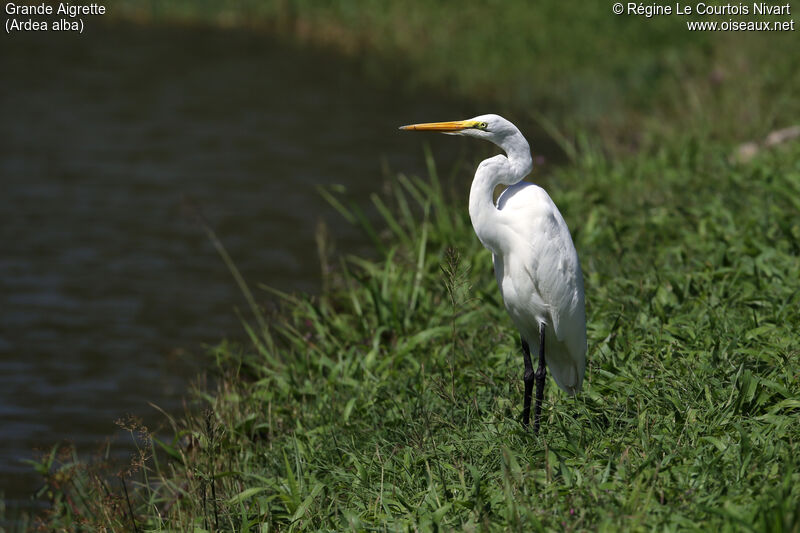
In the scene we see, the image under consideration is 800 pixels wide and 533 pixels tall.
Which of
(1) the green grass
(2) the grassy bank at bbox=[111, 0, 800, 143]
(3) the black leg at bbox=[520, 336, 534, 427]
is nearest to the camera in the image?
(1) the green grass

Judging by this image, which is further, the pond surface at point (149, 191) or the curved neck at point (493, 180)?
the pond surface at point (149, 191)

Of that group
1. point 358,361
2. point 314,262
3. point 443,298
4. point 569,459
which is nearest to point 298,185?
point 314,262

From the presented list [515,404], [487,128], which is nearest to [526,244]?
[487,128]

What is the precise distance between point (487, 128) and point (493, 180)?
0.20 m

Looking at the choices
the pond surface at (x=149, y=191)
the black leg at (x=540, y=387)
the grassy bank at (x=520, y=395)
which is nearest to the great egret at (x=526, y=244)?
the black leg at (x=540, y=387)

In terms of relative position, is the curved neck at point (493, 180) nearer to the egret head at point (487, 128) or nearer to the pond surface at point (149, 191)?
the egret head at point (487, 128)

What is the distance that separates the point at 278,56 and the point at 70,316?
26.2 feet

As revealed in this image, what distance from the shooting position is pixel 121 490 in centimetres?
423

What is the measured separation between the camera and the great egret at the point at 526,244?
3.62m

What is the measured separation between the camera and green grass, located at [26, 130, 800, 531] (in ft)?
9.79

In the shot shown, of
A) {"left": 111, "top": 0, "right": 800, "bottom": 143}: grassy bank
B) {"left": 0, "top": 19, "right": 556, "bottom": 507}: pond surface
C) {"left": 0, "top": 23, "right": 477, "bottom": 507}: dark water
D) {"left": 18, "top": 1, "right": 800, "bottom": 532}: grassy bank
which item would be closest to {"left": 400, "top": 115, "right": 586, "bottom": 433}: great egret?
{"left": 18, "top": 1, "right": 800, "bottom": 532}: grassy bank

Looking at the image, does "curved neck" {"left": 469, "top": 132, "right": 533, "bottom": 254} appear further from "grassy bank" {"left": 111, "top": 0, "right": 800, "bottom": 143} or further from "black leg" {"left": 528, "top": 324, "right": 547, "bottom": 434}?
"grassy bank" {"left": 111, "top": 0, "right": 800, "bottom": 143}

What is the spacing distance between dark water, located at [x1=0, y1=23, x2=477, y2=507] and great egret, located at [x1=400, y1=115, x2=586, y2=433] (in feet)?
8.90

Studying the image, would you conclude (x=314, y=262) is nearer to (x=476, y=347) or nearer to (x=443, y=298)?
(x=443, y=298)
